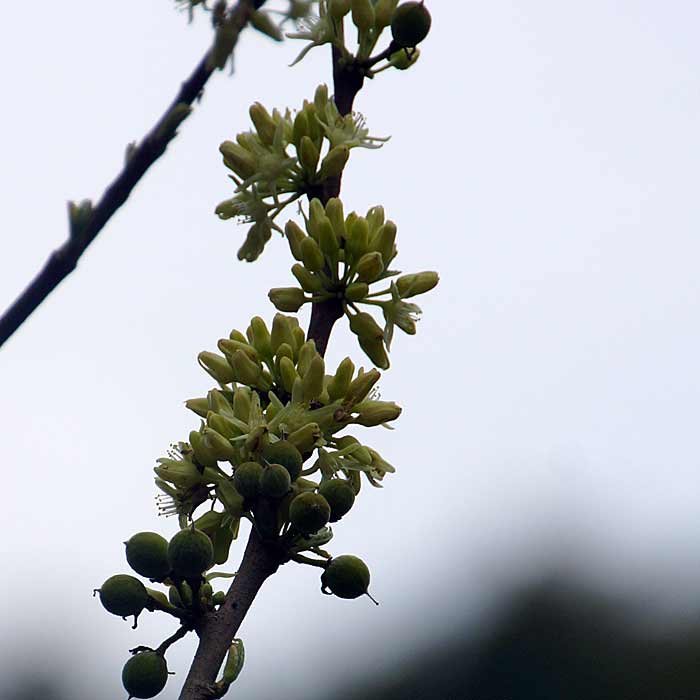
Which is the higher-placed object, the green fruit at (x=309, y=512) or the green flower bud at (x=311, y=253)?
the green flower bud at (x=311, y=253)

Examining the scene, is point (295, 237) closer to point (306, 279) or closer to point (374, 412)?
point (306, 279)

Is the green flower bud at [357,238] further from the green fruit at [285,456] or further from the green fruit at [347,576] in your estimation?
the green fruit at [347,576]

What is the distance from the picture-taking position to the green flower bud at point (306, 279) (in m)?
3.16

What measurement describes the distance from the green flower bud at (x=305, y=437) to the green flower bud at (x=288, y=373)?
172 millimetres

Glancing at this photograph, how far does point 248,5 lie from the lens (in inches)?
55.4

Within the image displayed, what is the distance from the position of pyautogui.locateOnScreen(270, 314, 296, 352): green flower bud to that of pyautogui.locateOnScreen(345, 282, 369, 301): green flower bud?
6.4 inches

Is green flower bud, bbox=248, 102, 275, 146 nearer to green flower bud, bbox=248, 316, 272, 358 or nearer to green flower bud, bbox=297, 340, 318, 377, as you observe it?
green flower bud, bbox=248, 316, 272, 358

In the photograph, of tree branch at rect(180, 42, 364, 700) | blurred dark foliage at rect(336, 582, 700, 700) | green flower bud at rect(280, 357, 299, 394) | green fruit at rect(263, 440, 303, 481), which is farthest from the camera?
blurred dark foliage at rect(336, 582, 700, 700)

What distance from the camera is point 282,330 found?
317cm

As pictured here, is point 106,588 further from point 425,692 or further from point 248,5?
point 425,692

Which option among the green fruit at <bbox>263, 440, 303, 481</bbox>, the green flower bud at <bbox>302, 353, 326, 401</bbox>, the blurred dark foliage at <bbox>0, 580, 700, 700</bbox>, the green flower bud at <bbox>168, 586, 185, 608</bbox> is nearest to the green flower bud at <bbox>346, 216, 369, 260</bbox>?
the green flower bud at <bbox>302, 353, 326, 401</bbox>

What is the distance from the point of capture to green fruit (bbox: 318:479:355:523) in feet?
9.43

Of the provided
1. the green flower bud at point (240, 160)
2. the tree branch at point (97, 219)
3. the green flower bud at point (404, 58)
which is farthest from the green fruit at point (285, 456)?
the tree branch at point (97, 219)

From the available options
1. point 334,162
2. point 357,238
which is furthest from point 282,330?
point 334,162
